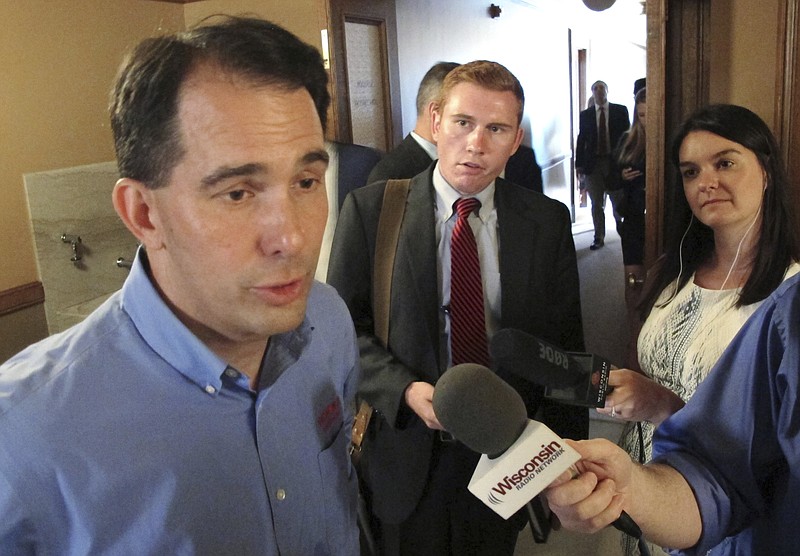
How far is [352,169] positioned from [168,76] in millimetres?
1763

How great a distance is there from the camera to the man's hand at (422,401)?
1.46m

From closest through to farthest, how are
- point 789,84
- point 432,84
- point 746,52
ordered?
1. point 789,84
2. point 746,52
3. point 432,84

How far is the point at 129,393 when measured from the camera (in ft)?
2.64

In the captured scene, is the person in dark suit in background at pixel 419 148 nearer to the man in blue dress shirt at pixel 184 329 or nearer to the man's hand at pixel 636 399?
the man's hand at pixel 636 399

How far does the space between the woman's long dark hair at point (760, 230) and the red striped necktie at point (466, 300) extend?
45cm

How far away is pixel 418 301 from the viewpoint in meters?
1.61

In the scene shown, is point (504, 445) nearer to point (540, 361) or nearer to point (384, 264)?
point (540, 361)

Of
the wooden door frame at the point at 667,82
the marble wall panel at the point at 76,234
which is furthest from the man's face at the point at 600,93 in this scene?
the marble wall panel at the point at 76,234

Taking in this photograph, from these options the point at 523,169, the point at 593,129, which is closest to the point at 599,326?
the point at 523,169

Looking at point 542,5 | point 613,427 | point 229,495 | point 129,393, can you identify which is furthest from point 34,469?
point 542,5

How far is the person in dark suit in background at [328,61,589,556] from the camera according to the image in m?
1.62

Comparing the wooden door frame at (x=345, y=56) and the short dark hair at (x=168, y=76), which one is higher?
the wooden door frame at (x=345, y=56)

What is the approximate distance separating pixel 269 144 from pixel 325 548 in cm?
62

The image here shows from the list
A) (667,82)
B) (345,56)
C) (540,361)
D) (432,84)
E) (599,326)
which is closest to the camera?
(540,361)
